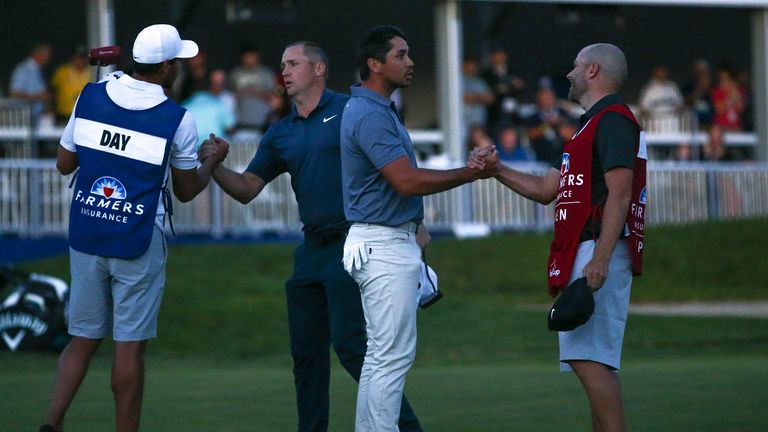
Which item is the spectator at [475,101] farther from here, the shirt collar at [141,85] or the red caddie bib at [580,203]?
the red caddie bib at [580,203]

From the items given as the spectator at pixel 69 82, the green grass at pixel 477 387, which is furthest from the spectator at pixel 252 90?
the green grass at pixel 477 387

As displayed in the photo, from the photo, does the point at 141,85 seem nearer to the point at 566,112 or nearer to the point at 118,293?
Result: the point at 118,293

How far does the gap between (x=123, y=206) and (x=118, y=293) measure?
42 centimetres

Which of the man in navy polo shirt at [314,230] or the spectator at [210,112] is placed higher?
the spectator at [210,112]

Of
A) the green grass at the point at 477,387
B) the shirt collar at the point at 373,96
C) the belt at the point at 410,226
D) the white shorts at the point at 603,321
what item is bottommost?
the green grass at the point at 477,387

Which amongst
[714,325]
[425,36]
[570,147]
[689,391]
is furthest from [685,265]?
[570,147]

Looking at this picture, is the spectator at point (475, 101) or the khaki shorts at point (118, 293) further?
the spectator at point (475, 101)

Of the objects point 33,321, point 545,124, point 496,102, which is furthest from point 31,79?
point 545,124

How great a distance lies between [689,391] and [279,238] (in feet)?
35.2

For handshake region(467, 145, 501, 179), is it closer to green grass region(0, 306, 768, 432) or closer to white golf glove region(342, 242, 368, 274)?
white golf glove region(342, 242, 368, 274)

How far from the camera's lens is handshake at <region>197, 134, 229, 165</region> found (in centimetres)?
783

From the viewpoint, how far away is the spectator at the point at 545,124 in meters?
22.7

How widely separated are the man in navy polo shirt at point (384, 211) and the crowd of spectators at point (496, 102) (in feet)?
36.0

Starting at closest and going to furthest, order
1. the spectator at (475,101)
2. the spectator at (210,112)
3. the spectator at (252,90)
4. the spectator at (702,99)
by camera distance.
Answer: the spectator at (210,112) → the spectator at (252,90) → the spectator at (475,101) → the spectator at (702,99)
